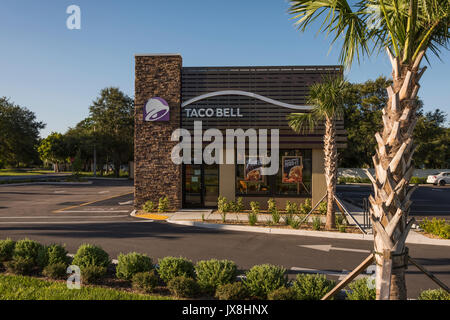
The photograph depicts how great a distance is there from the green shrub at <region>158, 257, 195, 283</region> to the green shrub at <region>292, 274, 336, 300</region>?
6.70ft

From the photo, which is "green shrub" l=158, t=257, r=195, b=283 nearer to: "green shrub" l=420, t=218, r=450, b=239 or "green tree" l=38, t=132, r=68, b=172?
"green shrub" l=420, t=218, r=450, b=239

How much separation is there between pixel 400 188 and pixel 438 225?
8740mm

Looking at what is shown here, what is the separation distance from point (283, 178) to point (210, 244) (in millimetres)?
7425

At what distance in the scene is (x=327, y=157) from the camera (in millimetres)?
10984

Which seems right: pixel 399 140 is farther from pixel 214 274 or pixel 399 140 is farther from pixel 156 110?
pixel 156 110

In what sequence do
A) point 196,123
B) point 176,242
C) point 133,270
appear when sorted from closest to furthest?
point 133,270
point 176,242
point 196,123

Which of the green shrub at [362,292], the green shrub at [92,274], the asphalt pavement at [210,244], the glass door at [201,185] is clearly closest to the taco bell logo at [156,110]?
the glass door at [201,185]

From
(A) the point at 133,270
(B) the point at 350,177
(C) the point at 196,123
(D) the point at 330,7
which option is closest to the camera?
(D) the point at 330,7

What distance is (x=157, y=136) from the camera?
50.3 ft

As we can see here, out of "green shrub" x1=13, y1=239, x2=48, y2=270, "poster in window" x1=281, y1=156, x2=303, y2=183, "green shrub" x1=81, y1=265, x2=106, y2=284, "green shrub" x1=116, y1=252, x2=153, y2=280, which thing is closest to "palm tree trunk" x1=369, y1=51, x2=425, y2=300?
"green shrub" x1=116, y1=252, x2=153, y2=280

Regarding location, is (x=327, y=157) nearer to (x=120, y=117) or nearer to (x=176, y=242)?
(x=176, y=242)

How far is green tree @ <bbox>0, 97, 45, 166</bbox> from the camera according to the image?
48.2 metres
